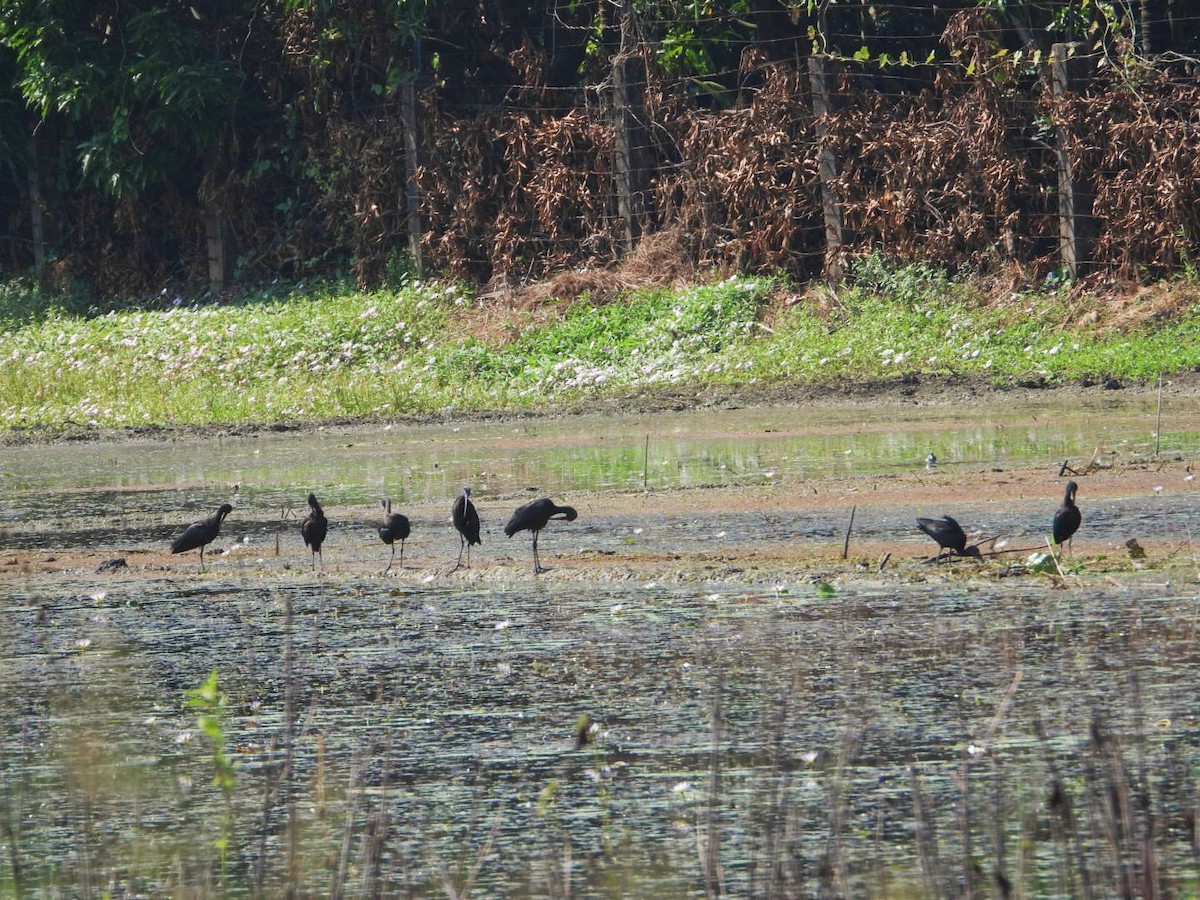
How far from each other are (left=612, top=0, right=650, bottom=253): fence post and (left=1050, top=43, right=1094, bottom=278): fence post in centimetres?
502

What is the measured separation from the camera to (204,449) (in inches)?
740

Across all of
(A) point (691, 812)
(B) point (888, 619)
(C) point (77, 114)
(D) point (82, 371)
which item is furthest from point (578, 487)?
(C) point (77, 114)

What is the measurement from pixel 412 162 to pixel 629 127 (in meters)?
3.12

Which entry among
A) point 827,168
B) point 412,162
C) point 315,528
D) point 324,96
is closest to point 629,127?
point 827,168

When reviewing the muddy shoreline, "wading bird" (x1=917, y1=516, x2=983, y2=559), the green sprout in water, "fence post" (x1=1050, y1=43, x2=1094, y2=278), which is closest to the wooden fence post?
the muddy shoreline

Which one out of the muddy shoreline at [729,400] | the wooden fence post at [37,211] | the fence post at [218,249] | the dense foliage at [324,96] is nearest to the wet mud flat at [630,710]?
the muddy shoreline at [729,400]

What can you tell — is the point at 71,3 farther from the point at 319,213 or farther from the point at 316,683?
the point at 316,683

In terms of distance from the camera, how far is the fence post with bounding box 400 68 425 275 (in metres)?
23.9

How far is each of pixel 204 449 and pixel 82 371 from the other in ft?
17.5

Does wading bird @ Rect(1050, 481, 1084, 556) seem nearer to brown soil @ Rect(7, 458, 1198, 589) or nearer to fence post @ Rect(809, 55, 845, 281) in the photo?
brown soil @ Rect(7, 458, 1198, 589)

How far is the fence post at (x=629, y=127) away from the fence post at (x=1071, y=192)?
5018mm

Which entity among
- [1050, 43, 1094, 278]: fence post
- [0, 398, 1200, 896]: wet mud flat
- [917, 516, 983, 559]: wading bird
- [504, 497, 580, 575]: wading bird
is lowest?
[0, 398, 1200, 896]: wet mud flat

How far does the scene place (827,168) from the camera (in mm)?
21062

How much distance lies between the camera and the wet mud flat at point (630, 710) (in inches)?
202
